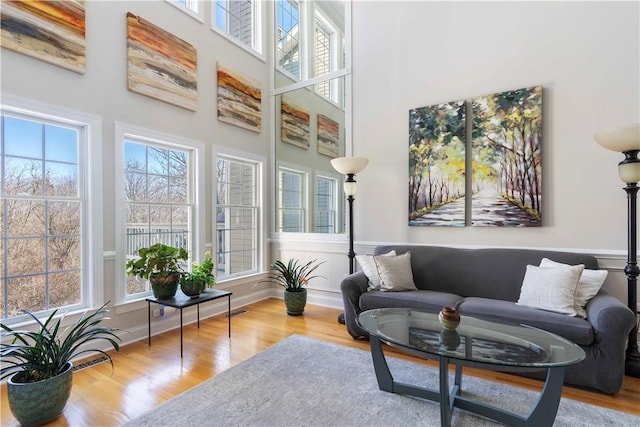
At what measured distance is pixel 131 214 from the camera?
3291mm

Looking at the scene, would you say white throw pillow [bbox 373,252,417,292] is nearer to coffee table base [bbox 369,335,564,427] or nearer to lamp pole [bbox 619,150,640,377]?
coffee table base [bbox 369,335,564,427]

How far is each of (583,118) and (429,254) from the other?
194 cm

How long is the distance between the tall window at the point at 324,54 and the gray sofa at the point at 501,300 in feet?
7.80

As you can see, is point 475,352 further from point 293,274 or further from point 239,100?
point 239,100

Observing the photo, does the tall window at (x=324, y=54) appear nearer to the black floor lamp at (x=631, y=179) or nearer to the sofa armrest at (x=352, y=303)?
the sofa armrest at (x=352, y=303)

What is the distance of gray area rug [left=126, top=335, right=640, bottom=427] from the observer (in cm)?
192

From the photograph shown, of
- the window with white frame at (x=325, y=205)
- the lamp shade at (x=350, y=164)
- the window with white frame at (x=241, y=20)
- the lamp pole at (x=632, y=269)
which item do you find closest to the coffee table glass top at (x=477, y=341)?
the lamp pole at (x=632, y=269)

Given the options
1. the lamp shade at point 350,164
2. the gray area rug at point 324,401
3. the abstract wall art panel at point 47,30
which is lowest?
the gray area rug at point 324,401

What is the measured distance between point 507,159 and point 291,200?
2.85 meters

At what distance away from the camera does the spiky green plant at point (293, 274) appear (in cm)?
412

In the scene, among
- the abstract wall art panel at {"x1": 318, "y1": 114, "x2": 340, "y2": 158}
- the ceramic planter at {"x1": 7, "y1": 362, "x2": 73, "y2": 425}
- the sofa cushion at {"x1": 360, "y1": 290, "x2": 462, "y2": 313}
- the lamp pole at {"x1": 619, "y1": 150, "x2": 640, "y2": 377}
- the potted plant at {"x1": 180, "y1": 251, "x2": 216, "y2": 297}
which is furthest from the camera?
the abstract wall art panel at {"x1": 318, "y1": 114, "x2": 340, "y2": 158}

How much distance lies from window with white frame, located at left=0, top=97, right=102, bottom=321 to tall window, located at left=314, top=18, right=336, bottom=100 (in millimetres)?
2810

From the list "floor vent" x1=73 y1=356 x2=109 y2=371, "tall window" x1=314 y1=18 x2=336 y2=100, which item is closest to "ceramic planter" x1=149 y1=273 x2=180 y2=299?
"floor vent" x1=73 y1=356 x2=109 y2=371

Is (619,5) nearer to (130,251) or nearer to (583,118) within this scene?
(583,118)
